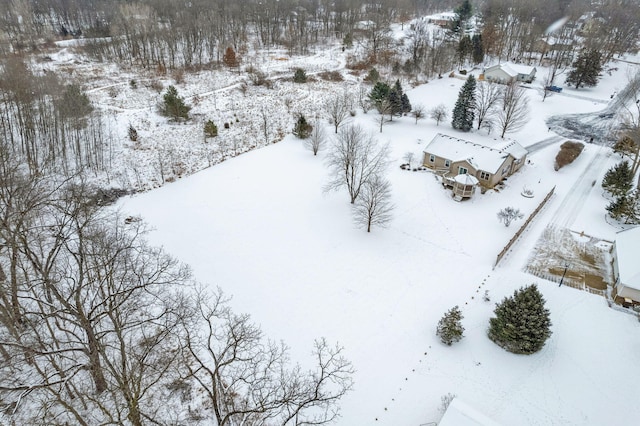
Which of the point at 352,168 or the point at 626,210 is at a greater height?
the point at 352,168

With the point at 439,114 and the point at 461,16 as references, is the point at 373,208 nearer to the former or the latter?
the point at 439,114

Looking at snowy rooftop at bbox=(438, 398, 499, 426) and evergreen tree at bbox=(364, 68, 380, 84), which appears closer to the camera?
snowy rooftop at bbox=(438, 398, 499, 426)

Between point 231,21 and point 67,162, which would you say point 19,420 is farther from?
point 231,21

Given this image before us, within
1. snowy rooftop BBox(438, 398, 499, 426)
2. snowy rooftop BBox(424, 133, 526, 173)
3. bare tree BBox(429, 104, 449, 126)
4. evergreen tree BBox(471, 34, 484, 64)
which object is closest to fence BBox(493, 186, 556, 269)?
snowy rooftop BBox(424, 133, 526, 173)

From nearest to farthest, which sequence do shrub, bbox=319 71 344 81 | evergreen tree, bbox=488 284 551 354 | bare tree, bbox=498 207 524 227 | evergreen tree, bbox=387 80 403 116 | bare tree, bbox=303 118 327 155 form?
evergreen tree, bbox=488 284 551 354 → bare tree, bbox=498 207 524 227 → bare tree, bbox=303 118 327 155 → evergreen tree, bbox=387 80 403 116 → shrub, bbox=319 71 344 81

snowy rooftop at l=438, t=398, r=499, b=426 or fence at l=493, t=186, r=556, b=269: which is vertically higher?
fence at l=493, t=186, r=556, b=269

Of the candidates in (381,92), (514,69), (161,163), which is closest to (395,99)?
(381,92)

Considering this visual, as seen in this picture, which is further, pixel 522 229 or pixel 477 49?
pixel 477 49

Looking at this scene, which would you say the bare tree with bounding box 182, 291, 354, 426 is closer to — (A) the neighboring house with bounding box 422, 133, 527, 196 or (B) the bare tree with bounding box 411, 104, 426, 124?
(A) the neighboring house with bounding box 422, 133, 527, 196
